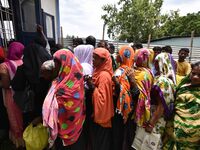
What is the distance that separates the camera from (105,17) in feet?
79.4

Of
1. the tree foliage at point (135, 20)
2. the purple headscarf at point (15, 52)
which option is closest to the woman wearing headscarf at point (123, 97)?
the purple headscarf at point (15, 52)

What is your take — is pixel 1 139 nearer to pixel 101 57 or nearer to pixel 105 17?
pixel 101 57

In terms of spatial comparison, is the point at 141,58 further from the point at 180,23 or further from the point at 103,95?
the point at 180,23

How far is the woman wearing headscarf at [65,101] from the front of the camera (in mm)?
1917

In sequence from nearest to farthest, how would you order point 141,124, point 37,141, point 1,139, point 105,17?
point 37,141 < point 141,124 < point 1,139 < point 105,17

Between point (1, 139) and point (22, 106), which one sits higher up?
point (22, 106)

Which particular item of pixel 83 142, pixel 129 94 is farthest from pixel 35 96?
pixel 129 94

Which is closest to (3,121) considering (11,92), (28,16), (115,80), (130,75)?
(11,92)

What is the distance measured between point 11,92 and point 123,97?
1515 mm

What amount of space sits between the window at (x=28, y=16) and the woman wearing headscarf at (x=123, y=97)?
11.0 ft

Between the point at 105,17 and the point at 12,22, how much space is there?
67.5 ft

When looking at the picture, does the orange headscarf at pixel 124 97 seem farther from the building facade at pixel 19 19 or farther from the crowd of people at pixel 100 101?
the building facade at pixel 19 19

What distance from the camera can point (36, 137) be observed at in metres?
2.13

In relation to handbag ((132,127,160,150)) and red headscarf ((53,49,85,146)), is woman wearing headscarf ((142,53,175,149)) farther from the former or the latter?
red headscarf ((53,49,85,146))
